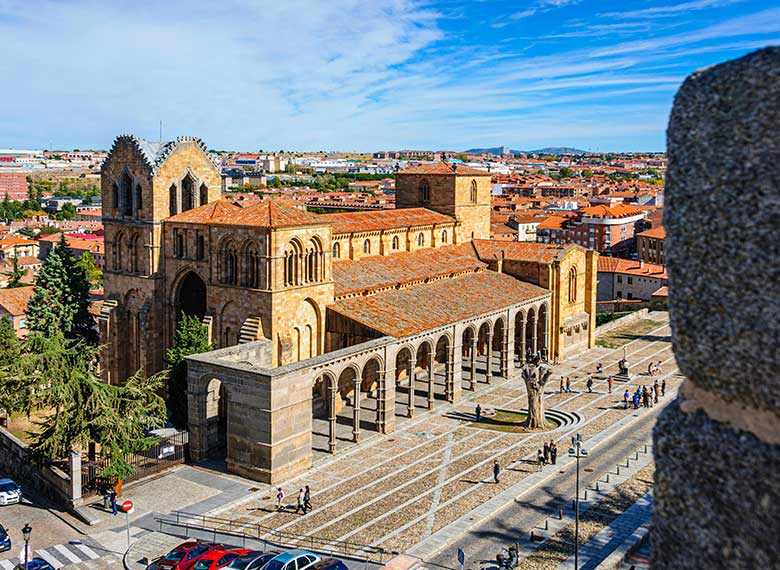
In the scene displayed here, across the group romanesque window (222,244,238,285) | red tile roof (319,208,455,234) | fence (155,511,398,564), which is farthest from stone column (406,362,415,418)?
fence (155,511,398,564)

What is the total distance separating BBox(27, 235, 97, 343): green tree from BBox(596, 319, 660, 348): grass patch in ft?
125

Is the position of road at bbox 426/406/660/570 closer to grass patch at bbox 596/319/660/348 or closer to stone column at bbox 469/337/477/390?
stone column at bbox 469/337/477/390

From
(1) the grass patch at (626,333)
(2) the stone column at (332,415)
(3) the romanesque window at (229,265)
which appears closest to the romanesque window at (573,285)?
(1) the grass patch at (626,333)

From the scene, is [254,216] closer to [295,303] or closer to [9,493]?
[295,303]

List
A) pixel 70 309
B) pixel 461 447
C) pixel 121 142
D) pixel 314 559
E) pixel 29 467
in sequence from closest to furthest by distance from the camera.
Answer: pixel 314 559 → pixel 29 467 → pixel 461 447 → pixel 121 142 → pixel 70 309

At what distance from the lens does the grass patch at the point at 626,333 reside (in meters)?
64.1

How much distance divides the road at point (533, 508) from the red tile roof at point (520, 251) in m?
18.0

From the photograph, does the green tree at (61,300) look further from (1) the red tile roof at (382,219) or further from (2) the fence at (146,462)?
(2) the fence at (146,462)

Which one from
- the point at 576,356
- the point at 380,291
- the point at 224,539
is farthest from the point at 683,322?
the point at 576,356

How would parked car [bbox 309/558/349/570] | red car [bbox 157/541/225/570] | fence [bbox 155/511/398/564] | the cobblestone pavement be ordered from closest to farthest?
parked car [bbox 309/558/349/570] < red car [bbox 157/541/225/570] < fence [bbox 155/511/398/564] < the cobblestone pavement

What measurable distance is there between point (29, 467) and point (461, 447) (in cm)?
1922

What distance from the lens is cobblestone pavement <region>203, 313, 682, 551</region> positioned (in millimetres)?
30062

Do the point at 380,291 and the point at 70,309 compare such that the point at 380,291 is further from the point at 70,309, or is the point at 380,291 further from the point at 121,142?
the point at 70,309

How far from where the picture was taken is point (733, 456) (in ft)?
16.5
